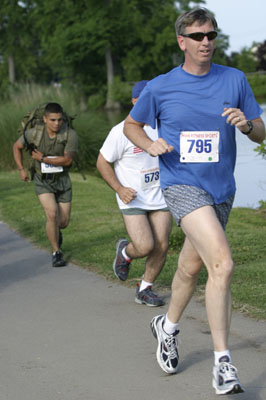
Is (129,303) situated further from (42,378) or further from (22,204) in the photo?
(22,204)

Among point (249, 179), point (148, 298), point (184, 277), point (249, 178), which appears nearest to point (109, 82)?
point (249, 178)

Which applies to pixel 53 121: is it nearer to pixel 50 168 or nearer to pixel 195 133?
pixel 50 168

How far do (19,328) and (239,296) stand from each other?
1.83 meters

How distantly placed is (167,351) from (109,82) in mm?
65558

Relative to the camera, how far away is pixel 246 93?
4691 mm

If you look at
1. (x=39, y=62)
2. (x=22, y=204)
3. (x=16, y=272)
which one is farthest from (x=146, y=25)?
(x=16, y=272)

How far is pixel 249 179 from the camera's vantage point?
20.0 m

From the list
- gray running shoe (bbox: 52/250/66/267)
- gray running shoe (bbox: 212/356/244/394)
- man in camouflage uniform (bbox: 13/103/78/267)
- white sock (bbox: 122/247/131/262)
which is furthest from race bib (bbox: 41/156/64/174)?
gray running shoe (bbox: 212/356/244/394)

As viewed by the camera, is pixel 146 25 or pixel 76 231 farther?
pixel 146 25

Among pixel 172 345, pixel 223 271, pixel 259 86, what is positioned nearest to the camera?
pixel 223 271

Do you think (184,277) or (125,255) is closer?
(184,277)

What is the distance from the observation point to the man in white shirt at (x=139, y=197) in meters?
6.89

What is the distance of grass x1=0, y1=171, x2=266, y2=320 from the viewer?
23.5 ft

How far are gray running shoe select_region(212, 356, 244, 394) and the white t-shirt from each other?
2.96 m
